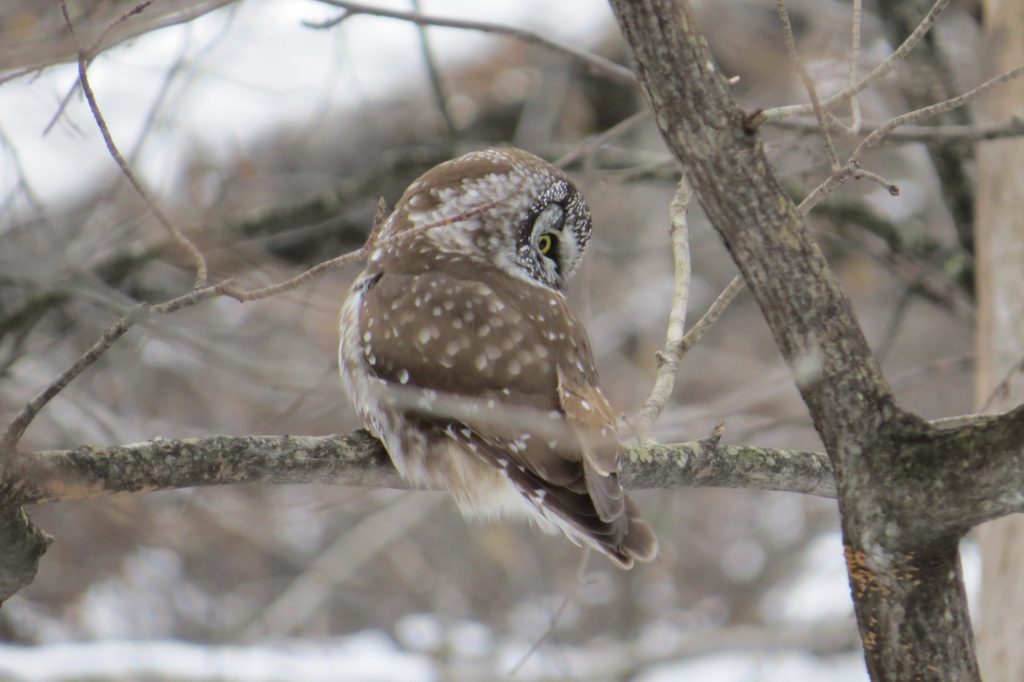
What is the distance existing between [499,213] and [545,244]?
21 centimetres

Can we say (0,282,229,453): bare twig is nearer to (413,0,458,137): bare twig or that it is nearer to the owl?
the owl

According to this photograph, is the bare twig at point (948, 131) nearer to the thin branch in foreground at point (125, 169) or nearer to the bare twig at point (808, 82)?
the bare twig at point (808, 82)

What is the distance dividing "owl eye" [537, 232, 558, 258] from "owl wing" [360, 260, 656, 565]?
33 centimetres

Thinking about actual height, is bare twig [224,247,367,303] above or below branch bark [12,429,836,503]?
above

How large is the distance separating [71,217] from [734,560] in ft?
17.1

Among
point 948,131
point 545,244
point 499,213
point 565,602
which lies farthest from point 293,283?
point 948,131

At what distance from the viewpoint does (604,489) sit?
2.65 metres

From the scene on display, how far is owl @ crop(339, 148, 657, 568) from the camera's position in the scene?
279cm

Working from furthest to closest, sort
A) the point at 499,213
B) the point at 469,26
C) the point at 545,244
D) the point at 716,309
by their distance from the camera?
1. the point at 545,244
2. the point at 499,213
3. the point at 469,26
4. the point at 716,309

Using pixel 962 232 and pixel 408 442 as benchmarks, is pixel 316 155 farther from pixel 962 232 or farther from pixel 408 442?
pixel 408 442

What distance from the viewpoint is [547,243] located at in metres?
→ 3.69

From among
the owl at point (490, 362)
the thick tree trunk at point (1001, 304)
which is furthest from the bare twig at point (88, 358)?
the thick tree trunk at point (1001, 304)

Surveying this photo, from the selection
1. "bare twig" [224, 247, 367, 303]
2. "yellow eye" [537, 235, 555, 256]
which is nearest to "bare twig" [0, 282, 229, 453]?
"bare twig" [224, 247, 367, 303]

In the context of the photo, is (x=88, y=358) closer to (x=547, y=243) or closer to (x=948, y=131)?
(x=547, y=243)
